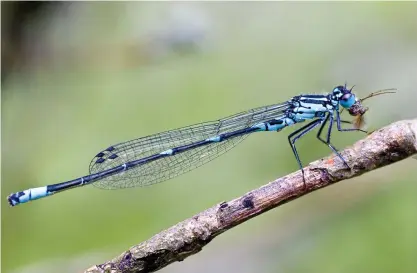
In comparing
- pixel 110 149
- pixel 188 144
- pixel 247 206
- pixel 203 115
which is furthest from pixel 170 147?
pixel 247 206

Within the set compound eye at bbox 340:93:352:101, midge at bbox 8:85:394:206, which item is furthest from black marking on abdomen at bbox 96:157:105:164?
compound eye at bbox 340:93:352:101

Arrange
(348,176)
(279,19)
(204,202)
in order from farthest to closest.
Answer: (279,19)
(204,202)
(348,176)

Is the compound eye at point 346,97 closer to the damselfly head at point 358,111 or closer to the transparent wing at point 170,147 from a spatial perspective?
the damselfly head at point 358,111

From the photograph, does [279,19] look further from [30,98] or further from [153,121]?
Result: [30,98]

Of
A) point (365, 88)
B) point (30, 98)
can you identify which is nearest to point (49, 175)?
point (30, 98)

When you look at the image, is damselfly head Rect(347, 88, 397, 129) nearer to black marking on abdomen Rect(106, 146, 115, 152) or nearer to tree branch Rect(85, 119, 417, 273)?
tree branch Rect(85, 119, 417, 273)

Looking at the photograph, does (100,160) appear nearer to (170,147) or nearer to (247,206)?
(170,147)
